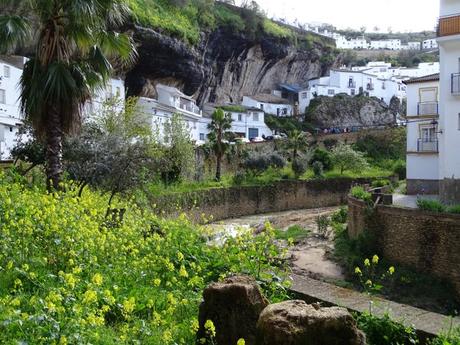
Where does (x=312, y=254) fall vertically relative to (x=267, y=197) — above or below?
below

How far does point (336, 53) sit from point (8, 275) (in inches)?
3601

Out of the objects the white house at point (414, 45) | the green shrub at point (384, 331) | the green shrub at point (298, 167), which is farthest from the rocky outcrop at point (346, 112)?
the white house at point (414, 45)

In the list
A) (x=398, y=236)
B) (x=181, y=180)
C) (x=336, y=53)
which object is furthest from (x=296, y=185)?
(x=336, y=53)

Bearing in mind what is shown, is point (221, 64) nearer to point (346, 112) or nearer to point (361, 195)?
point (346, 112)

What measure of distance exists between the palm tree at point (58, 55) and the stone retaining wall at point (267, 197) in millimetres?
17467

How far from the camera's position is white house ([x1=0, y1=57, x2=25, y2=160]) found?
3044cm

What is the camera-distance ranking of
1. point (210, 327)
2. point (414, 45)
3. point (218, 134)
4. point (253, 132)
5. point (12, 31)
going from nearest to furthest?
point (210, 327)
point (12, 31)
point (218, 134)
point (253, 132)
point (414, 45)

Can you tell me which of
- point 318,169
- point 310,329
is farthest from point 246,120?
point 310,329

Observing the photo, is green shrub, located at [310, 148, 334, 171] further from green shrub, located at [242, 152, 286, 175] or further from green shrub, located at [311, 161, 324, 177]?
green shrub, located at [242, 152, 286, 175]

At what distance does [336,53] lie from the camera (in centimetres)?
9281

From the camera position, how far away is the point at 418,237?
1942 centimetres

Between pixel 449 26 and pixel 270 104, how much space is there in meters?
55.2

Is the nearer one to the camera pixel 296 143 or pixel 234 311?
pixel 234 311

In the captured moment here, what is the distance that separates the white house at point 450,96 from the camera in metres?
23.3
